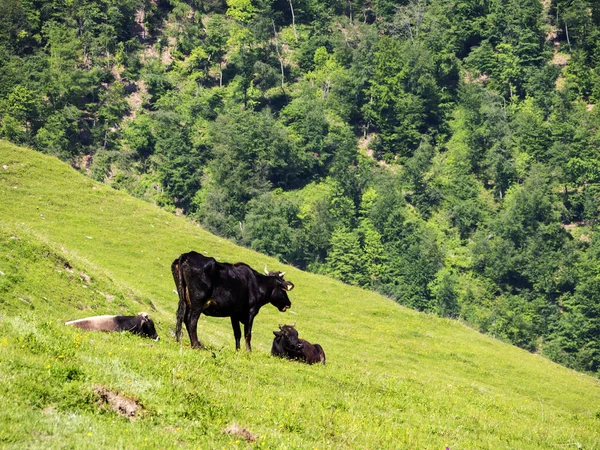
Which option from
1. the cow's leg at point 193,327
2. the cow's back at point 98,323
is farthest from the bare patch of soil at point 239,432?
the cow's back at point 98,323

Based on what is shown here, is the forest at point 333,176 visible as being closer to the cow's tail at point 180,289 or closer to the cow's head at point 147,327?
the cow's head at point 147,327

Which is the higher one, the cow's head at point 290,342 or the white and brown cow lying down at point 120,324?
the cow's head at point 290,342

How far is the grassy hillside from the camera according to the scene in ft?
40.9

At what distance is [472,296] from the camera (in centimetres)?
15388

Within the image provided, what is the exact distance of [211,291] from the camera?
2122cm

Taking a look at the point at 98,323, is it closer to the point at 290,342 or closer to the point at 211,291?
the point at 211,291

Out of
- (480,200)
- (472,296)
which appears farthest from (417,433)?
(480,200)

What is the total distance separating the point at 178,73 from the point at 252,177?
37733 mm

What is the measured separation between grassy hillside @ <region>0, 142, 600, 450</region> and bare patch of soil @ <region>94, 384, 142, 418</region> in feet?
0.17

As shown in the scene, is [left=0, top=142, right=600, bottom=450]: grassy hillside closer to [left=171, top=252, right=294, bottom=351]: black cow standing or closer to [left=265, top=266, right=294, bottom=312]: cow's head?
[left=171, top=252, right=294, bottom=351]: black cow standing

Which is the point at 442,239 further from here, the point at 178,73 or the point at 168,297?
the point at 168,297

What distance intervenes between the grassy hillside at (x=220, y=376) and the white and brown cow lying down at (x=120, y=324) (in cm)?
154

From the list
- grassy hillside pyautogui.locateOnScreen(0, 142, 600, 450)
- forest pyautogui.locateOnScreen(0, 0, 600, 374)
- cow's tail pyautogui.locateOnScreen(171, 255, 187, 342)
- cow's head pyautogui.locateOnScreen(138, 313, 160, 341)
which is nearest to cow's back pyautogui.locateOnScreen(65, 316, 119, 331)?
cow's head pyautogui.locateOnScreen(138, 313, 160, 341)

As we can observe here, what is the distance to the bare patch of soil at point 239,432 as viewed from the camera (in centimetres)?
1321
